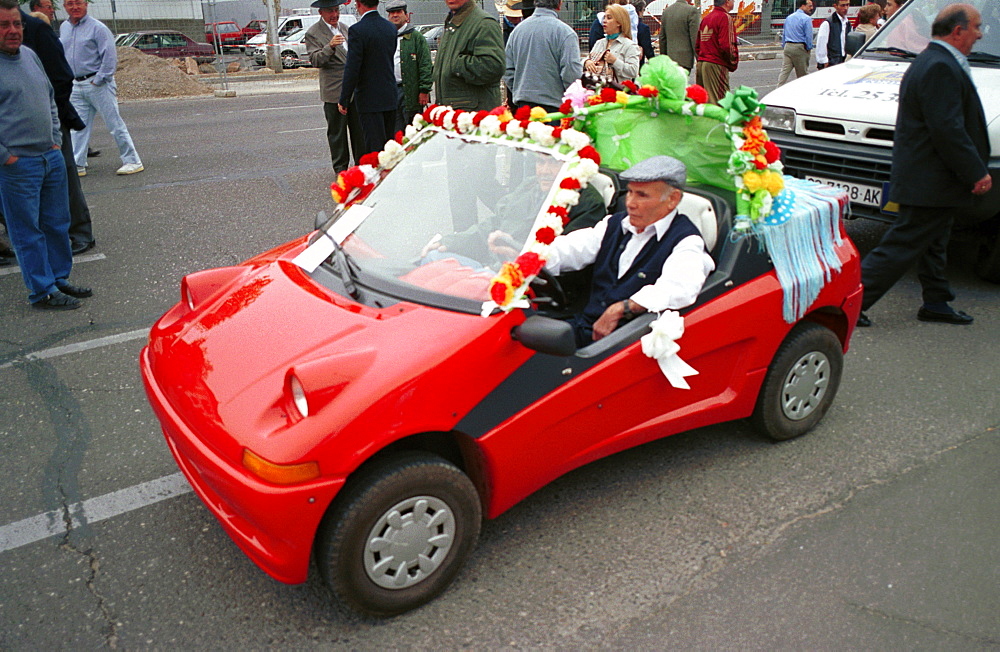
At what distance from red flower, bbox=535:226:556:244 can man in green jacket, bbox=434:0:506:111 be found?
13.5ft

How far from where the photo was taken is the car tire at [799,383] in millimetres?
3801

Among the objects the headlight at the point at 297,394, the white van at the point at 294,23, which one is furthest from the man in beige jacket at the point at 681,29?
the white van at the point at 294,23

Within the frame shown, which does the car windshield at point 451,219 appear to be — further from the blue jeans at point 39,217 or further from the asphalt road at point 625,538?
the blue jeans at point 39,217

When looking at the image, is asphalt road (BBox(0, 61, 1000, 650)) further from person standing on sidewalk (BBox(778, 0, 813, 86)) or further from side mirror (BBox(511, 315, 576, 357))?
person standing on sidewalk (BBox(778, 0, 813, 86))

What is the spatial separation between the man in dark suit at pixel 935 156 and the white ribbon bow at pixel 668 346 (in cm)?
254

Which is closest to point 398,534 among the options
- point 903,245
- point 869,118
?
point 903,245

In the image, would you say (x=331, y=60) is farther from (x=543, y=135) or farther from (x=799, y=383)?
(x=799, y=383)

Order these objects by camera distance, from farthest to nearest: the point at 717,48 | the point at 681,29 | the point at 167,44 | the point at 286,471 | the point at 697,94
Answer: the point at 167,44, the point at 681,29, the point at 717,48, the point at 697,94, the point at 286,471

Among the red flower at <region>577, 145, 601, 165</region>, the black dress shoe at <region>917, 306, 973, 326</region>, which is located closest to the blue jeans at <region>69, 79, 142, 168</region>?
the red flower at <region>577, 145, 601, 165</region>

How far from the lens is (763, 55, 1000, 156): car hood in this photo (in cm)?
584

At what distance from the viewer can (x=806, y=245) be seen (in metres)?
3.82

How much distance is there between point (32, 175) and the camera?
5.55 meters

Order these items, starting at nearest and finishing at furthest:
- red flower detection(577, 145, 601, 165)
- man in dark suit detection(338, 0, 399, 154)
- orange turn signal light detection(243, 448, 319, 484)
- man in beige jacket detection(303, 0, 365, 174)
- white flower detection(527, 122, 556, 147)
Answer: orange turn signal light detection(243, 448, 319, 484) → red flower detection(577, 145, 601, 165) → white flower detection(527, 122, 556, 147) → man in dark suit detection(338, 0, 399, 154) → man in beige jacket detection(303, 0, 365, 174)

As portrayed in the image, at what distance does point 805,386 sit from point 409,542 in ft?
6.91
